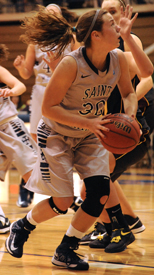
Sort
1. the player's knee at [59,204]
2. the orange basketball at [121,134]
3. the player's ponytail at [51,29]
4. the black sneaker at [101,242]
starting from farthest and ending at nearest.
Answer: the black sneaker at [101,242] < the player's ponytail at [51,29] < the player's knee at [59,204] < the orange basketball at [121,134]

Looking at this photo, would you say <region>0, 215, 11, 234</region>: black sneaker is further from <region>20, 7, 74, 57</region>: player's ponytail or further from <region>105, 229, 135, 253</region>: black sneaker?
<region>20, 7, 74, 57</region>: player's ponytail

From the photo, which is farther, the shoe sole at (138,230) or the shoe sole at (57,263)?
the shoe sole at (138,230)

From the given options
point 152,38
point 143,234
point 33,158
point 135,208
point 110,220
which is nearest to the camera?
point 110,220

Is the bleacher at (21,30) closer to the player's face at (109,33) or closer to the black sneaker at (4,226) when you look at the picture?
the black sneaker at (4,226)

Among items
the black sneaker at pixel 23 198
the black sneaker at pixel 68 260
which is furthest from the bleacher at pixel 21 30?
the black sneaker at pixel 68 260

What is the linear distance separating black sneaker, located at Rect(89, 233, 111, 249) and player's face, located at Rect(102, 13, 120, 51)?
4.38 feet

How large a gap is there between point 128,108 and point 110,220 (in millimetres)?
812

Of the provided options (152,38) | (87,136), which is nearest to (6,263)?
(87,136)

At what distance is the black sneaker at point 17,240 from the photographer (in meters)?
2.39

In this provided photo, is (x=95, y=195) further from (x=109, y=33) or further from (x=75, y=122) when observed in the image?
(x=109, y=33)

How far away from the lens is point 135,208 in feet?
14.1

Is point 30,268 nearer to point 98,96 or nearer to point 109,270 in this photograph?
point 109,270

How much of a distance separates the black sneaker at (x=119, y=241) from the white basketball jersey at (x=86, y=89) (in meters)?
0.76

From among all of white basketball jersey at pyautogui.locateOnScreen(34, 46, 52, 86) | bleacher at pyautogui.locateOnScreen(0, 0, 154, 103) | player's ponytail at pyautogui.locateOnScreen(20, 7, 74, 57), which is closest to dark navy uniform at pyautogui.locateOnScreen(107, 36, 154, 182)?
player's ponytail at pyautogui.locateOnScreen(20, 7, 74, 57)
